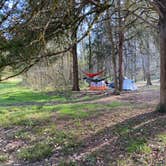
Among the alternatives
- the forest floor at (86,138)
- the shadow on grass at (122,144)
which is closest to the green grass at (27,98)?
the forest floor at (86,138)

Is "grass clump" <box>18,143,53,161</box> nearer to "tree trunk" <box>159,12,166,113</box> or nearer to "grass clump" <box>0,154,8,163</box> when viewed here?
"grass clump" <box>0,154,8,163</box>

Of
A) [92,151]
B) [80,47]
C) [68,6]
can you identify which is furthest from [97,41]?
[92,151]

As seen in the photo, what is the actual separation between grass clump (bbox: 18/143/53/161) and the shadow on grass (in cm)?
39

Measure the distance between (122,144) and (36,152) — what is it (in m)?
1.35

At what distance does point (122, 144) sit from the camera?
4.48 metres

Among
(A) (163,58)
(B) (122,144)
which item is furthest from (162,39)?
(B) (122,144)

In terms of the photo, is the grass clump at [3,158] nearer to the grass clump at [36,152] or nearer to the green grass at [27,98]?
the grass clump at [36,152]

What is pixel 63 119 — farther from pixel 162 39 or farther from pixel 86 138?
pixel 162 39

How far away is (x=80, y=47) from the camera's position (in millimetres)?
16188

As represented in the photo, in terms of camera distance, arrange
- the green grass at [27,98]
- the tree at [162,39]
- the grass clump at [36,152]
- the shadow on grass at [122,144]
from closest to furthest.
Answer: the shadow on grass at [122,144] → the grass clump at [36,152] → the tree at [162,39] → the green grass at [27,98]

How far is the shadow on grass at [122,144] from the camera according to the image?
400 centimetres

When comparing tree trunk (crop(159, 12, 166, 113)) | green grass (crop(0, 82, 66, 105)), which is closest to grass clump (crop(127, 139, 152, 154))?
tree trunk (crop(159, 12, 166, 113))

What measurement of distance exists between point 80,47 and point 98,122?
10.7 m

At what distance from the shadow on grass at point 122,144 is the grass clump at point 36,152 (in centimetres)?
39
